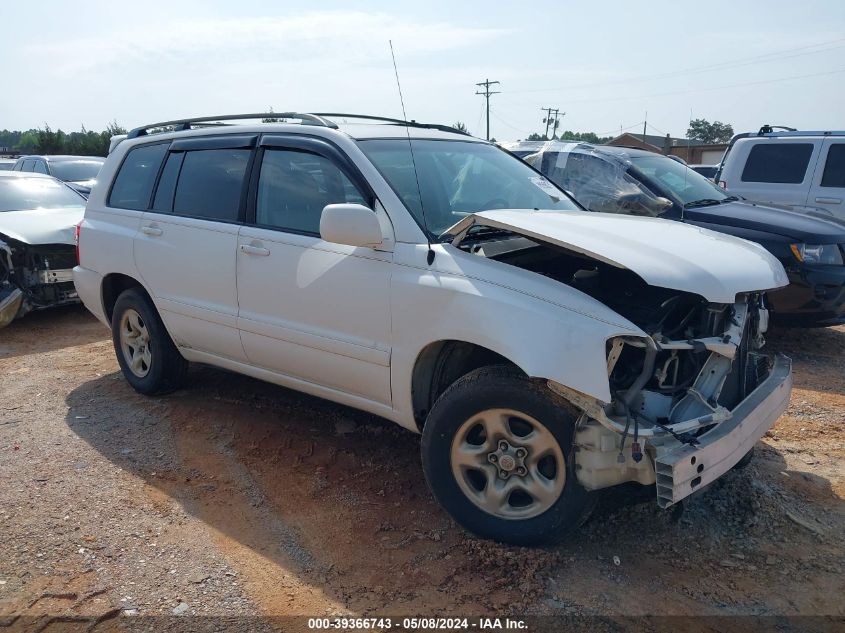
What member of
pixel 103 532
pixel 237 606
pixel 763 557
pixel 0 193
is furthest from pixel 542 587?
pixel 0 193

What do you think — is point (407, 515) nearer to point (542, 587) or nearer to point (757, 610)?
point (542, 587)

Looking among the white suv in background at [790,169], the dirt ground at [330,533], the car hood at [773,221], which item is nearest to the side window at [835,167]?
the white suv in background at [790,169]

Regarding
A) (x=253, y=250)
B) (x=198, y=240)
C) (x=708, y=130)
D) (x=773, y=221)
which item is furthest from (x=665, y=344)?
(x=708, y=130)

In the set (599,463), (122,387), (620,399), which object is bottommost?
(122,387)

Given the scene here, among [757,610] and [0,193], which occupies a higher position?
[0,193]

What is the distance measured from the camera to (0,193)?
856 cm

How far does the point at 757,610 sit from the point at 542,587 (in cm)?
86

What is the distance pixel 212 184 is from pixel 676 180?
5014mm

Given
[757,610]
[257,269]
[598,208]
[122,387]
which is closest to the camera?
[757,610]

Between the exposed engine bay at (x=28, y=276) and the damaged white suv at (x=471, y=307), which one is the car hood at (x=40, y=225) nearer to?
the exposed engine bay at (x=28, y=276)

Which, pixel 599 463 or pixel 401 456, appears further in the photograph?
pixel 401 456

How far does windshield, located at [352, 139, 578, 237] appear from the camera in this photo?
385 cm

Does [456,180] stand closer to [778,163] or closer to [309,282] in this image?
[309,282]

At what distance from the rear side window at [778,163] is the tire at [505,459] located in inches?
286
